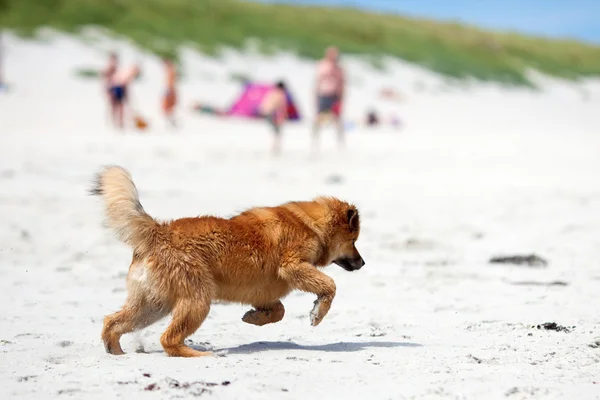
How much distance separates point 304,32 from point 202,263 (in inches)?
1699

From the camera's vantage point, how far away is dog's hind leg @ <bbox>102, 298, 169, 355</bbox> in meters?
5.02

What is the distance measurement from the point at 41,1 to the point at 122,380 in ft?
106

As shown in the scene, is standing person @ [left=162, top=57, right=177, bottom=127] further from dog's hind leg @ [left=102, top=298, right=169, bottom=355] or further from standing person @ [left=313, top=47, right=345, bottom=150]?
dog's hind leg @ [left=102, top=298, right=169, bottom=355]

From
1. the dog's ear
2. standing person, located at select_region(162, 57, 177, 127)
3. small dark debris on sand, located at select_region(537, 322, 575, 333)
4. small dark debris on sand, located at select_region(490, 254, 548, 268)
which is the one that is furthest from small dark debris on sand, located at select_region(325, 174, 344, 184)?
standing person, located at select_region(162, 57, 177, 127)

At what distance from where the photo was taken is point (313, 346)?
5387 millimetres

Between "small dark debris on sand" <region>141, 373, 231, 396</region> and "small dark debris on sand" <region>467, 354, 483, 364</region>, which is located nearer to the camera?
"small dark debris on sand" <region>141, 373, 231, 396</region>

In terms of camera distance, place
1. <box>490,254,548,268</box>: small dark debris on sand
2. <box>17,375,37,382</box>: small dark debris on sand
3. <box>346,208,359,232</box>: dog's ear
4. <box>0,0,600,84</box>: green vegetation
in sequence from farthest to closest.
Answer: <box>0,0,600,84</box>: green vegetation, <box>490,254,548,268</box>: small dark debris on sand, <box>346,208,359,232</box>: dog's ear, <box>17,375,37,382</box>: small dark debris on sand

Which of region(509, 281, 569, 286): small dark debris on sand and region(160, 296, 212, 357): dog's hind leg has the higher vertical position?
region(160, 296, 212, 357): dog's hind leg

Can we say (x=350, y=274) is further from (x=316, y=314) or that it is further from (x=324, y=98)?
(x=324, y=98)

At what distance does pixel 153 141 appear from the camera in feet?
63.6

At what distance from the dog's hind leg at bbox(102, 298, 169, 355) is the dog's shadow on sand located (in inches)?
18.1

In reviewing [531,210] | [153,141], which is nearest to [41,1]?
[153,141]

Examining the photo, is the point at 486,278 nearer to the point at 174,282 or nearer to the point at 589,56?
the point at 174,282

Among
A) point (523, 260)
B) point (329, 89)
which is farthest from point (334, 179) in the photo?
point (523, 260)
